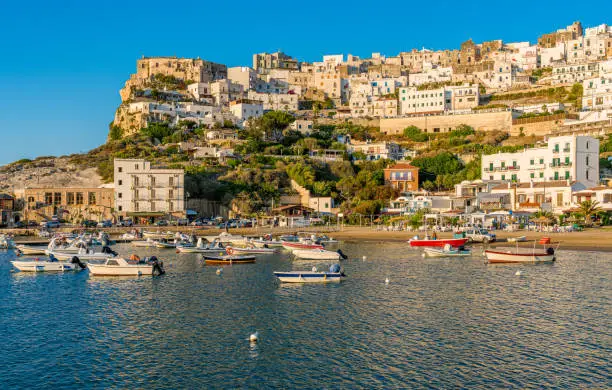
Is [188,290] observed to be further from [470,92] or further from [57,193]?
[470,92]

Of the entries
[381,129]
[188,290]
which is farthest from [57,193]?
[381,129]

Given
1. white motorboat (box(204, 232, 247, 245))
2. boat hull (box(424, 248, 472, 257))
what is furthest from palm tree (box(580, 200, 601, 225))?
white motorboat (box(204, 232, 247, 245))

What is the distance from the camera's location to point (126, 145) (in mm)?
103812

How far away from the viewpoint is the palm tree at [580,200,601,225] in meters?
59.1

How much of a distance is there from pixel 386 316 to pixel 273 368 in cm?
826

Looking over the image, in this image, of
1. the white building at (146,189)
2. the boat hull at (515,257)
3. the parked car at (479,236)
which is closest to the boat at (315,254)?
the boat hull at (515,257)

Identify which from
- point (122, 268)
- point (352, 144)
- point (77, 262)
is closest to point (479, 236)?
point (122, 268)

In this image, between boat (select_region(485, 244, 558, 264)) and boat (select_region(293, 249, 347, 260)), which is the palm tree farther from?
boat (select_region(293, 249, 347, 260))

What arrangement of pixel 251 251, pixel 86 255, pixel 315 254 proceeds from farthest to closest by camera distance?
pixel 251 251 → pixel 315 254 → pixel 86 255

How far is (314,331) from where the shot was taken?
23.7m

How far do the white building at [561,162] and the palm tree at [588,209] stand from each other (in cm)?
833

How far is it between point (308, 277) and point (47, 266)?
20493 mm

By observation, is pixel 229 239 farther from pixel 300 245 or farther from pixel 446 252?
pixel 446 252

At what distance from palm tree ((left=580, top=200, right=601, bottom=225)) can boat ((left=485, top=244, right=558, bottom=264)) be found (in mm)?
19636
